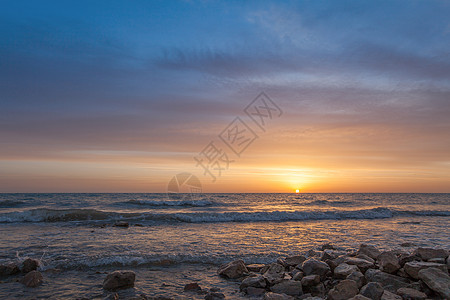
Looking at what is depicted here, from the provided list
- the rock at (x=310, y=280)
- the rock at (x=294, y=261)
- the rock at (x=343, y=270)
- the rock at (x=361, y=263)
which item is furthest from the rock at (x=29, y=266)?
the rock at (x=361, y=263)

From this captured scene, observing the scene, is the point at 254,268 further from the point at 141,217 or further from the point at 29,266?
the point at 141,217

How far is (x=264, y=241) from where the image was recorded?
12.4 meters

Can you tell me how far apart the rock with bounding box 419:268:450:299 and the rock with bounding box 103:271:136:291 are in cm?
609

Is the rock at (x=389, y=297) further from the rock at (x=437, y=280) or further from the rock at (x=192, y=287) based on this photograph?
the rock at (x=192, y=287)

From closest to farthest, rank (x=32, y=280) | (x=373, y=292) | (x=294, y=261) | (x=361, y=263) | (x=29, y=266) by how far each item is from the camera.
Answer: (x=373, y=292), (x=32, y=280), (x=361, y=263), (x=29, y=266), (x=294, y=261)

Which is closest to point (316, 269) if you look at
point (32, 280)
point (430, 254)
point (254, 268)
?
point (254, 268)

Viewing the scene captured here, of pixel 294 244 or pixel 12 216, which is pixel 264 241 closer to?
pixel 294 244

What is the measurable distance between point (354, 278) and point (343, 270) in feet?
1.52

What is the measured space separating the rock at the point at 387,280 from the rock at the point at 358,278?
0.22 meters

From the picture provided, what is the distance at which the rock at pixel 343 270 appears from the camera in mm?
6798

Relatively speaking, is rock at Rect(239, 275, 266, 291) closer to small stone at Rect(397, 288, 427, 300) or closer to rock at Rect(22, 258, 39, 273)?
small stone at Rect(397, 288, 427, 300)

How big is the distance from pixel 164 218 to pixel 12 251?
1089cm

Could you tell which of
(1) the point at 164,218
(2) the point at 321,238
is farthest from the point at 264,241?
(1) the point at 164,218

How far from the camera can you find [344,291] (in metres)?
5.69
